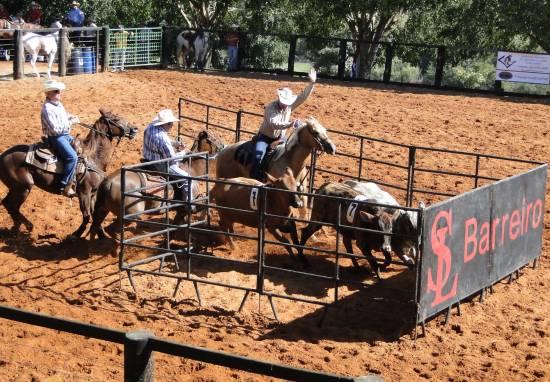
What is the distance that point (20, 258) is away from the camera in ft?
35.9

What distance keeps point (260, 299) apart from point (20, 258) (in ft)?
10.4

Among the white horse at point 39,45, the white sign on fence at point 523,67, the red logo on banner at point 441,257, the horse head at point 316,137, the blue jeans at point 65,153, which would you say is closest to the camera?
the red logo on banner at point 441,257

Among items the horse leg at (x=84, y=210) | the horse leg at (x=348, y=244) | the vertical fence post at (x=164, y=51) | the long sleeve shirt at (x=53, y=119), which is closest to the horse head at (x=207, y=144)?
the horse leg at (x=84, y=210)

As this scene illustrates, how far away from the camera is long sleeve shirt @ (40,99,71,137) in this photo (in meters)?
11.3

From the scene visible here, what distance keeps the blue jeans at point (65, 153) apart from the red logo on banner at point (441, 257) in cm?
518

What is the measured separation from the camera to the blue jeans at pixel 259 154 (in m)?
12.0

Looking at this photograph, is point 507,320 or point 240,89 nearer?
point 507,320

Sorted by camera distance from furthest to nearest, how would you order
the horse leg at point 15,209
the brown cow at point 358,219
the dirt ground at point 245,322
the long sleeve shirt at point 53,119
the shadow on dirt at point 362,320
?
the horse leg at point 15,209 < the long sleeve shirt at point 53,119 < the brown cow at point 358,219 < the shadow on dirt at point 362,320 < the dirt ground at point 245,322

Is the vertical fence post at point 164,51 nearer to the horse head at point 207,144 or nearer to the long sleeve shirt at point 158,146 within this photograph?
the horse head at point 207,144

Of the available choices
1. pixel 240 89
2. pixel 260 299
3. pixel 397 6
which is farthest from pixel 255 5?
pixel 260 299

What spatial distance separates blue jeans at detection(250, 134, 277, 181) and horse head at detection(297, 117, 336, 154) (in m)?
0.82

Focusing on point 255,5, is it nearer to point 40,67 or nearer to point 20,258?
point 40,67

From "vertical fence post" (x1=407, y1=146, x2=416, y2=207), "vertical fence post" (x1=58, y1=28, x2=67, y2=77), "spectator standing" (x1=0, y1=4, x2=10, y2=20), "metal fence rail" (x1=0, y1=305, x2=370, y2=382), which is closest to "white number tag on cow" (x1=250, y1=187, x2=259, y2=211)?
"vertical fence post" (x1=407, y1=146, x2=416, y2=207)

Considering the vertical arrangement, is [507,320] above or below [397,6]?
below
